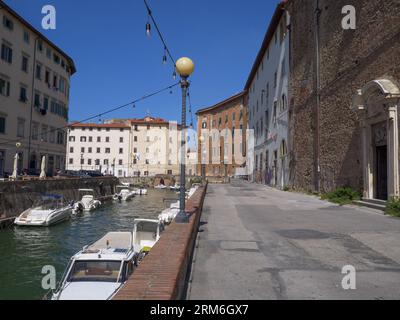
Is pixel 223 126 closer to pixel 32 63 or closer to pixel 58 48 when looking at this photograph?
pixel 58 48

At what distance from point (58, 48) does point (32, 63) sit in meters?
7.44

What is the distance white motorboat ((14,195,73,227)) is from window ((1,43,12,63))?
1543 centimetres

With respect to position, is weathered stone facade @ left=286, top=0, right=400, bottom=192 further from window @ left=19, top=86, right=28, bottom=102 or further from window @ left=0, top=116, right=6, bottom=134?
window @ left=19, top=86, right=28, bottom=102

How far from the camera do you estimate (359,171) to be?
1869 centimetres

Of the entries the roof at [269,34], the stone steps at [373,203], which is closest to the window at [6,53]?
the roof at [269,34]

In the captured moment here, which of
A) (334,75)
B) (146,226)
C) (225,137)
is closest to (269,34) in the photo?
(334,75)

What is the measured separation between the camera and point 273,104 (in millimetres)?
38125

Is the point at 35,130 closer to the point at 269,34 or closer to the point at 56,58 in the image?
the point at 56,58

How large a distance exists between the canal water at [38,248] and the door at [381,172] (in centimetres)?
1477

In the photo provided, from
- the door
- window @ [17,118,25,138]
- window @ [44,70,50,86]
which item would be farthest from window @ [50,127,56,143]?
the door

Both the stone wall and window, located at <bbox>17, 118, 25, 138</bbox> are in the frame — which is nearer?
the stone wall

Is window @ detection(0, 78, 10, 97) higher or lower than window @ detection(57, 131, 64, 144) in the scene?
higher

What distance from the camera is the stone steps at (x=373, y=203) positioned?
15030mm

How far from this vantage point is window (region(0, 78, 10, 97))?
119ft
